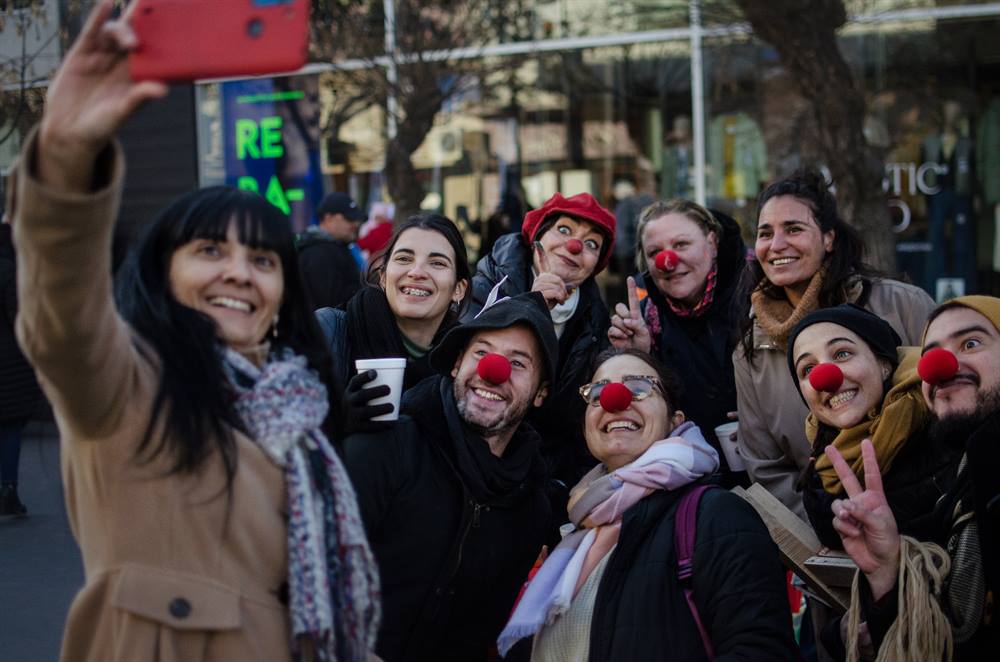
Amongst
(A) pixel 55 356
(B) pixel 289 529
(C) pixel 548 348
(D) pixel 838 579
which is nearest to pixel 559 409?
(C) pixel 548 348

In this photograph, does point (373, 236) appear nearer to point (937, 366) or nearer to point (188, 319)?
point (937, 366)

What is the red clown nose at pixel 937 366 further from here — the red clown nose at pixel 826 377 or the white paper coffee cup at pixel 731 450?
the white paper coffee cup at pixel 731 450

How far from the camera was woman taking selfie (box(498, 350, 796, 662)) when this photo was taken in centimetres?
311

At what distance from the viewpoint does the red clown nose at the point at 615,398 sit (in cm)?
355

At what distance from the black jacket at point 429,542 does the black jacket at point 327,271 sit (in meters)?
4.02

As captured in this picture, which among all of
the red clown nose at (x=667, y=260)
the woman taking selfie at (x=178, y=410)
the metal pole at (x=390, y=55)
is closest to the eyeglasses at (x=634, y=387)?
the red clown nose at (x=667, y=260)

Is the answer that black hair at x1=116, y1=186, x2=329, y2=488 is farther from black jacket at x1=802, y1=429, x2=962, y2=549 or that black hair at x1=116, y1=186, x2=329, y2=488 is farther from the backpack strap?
black jacket at x1=802, y1=429, x2=962, y2=549

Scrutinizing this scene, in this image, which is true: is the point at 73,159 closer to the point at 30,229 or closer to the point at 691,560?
the point at 30,229

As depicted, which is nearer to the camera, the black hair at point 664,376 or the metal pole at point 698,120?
the black hair at point 664,376

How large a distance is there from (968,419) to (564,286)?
1.73 meters

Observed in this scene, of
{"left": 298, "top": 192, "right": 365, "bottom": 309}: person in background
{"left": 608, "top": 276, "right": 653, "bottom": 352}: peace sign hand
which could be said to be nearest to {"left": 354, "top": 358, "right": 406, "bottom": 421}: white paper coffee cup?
{"left": 608, "top": 276, "right": 653, "bottom": 352}: peace sign hand

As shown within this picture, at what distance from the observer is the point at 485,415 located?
3.36 metres

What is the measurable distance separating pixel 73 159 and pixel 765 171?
36.7ft

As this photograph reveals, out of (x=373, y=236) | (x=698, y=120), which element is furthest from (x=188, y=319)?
(x=698, y=120)
